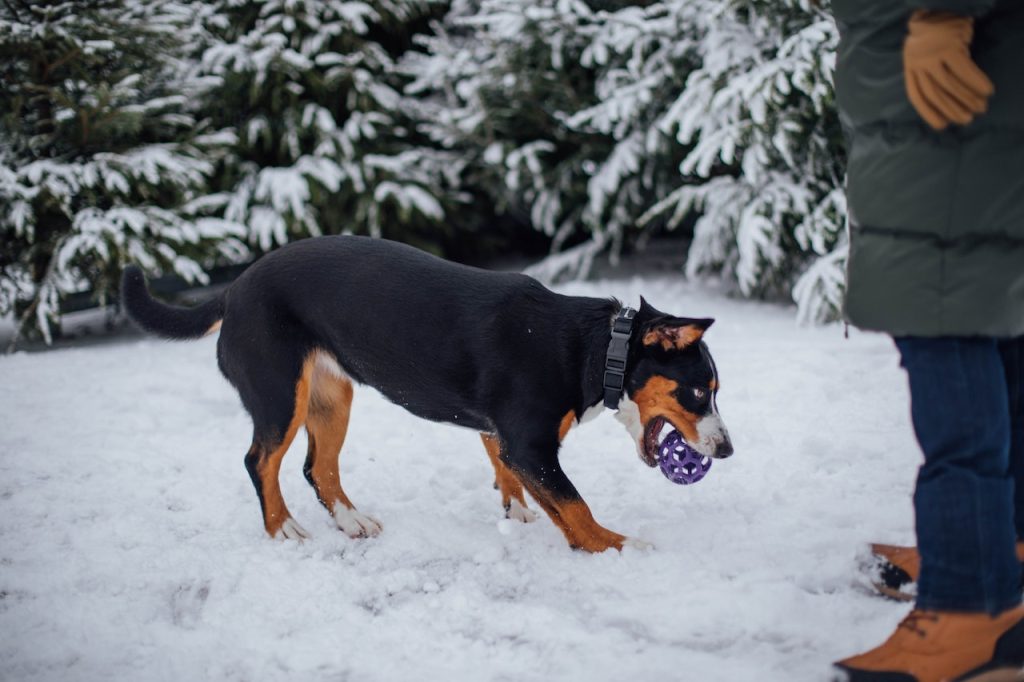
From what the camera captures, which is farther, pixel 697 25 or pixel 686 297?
pixel 686 297

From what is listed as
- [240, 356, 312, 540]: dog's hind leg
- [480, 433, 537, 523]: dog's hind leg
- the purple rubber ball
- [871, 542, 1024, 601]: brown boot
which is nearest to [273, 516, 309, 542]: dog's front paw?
[240, 356, 312, 540]: dog's hind leg

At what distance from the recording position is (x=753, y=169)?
5.68m

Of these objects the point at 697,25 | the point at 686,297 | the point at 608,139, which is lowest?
the point at 686,297

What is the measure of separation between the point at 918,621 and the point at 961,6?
139 centimetres

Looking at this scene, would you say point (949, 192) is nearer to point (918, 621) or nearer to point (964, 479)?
point (964, 479)

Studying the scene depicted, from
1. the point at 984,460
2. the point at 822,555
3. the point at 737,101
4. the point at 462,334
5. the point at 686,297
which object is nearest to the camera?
the point at 984,460

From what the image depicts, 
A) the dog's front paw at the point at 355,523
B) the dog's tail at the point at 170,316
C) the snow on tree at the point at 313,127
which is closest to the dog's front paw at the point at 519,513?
the dog's front paw at the point at 355,523

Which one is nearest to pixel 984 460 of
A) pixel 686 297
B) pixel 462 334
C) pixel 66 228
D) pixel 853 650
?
pixel 853 650

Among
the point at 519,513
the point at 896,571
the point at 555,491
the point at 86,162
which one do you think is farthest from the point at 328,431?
the point at 86,162

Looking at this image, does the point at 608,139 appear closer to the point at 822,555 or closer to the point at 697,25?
the point at 697,25

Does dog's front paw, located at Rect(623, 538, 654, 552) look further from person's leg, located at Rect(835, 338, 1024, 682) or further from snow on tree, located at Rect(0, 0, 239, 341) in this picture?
snow on tree, located at Rect(0, 0, 239, 341)

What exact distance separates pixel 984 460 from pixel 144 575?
2640 mm

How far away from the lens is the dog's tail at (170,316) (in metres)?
3.49

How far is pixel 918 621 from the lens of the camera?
6.57 ft
